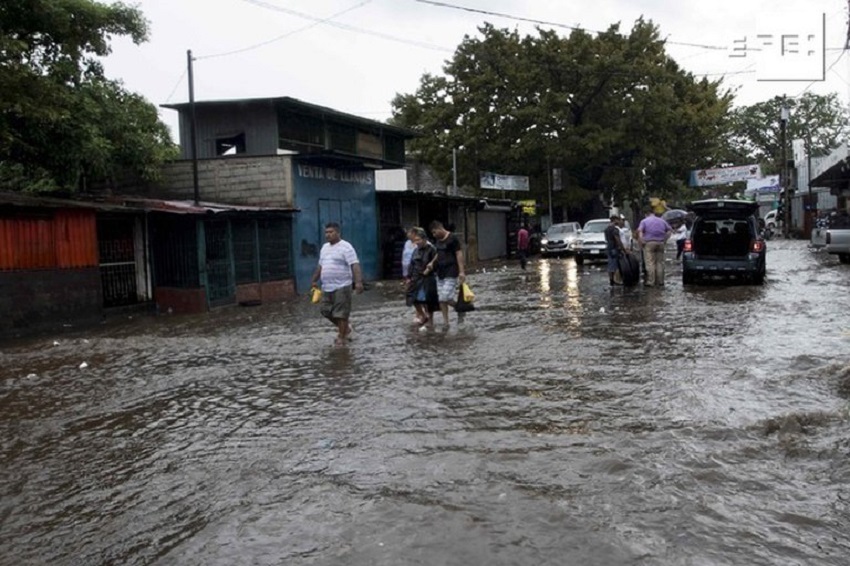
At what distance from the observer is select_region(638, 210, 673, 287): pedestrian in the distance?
686 inches

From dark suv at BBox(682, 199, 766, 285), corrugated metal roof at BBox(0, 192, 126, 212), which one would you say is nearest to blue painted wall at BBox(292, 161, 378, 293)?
corrugated metal roof at BBox(0, 192, 126, 212)

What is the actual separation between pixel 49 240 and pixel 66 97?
10.2 feet

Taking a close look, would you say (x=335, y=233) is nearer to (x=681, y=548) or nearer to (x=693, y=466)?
(x=693, y=466)

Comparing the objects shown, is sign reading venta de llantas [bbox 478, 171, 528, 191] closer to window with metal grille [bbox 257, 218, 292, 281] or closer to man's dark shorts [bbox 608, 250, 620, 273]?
window with metal grille [bbox 257, 218, 292, 281]

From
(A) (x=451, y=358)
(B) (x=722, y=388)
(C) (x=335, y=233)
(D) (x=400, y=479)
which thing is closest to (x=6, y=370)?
(C) (x=335, y=233)

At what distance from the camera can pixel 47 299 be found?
14516 mm

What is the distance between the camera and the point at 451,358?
372 inches

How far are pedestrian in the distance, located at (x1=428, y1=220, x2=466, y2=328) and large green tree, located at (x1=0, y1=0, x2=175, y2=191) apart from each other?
27.6ft

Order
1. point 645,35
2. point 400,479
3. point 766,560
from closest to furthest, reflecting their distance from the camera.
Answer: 1. point 766,560
2. point 400,479
3. point 645,35

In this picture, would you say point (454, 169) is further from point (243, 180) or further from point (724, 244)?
point (724, 244)

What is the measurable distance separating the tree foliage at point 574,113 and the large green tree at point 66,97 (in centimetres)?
2580

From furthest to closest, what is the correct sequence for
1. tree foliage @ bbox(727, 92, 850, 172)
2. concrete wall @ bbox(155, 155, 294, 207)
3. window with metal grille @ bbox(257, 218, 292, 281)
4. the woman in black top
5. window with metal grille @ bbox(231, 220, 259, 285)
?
tree foliage @ bbox(727, 92, 850, 172), concrete wall @ bbox(155, 155, 294, 207), window with metal grille @ bbox(257, 218, 292, 281), window with metal grille @ bbox(231, 220, 259, 285), the woman in black top

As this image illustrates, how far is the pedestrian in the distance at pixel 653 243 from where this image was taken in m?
17.4

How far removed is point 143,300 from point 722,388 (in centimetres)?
1437
